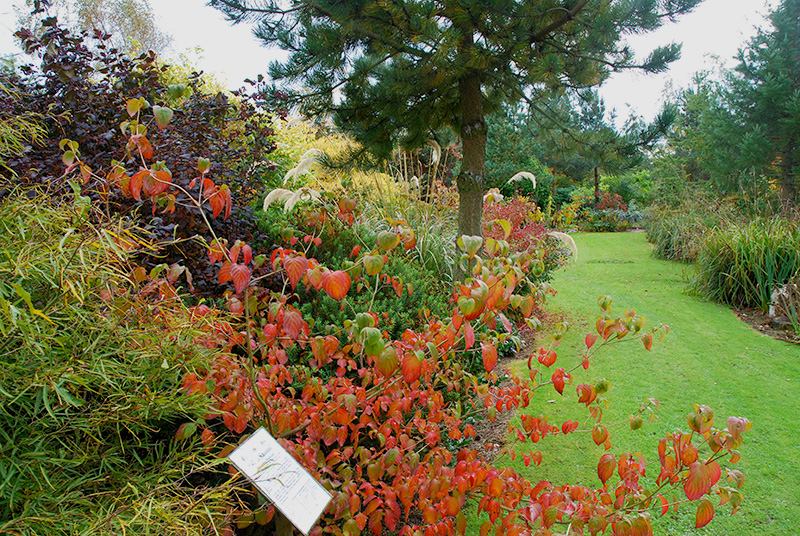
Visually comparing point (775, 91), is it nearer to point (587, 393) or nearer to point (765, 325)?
point (765, 325)

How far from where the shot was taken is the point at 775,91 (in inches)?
407

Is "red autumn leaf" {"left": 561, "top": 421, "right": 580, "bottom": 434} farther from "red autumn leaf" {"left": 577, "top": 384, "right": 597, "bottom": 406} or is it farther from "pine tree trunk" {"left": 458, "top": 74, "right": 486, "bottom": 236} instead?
"pine tree trunk" {"left": 458, "top": 74, "right": 486, "bottom": 236}

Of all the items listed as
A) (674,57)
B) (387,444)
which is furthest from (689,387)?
(387,444)

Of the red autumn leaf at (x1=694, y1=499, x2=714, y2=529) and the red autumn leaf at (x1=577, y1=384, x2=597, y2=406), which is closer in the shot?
the red autumn leaf at (x1=694, y1=499, x2=714, y2=529)

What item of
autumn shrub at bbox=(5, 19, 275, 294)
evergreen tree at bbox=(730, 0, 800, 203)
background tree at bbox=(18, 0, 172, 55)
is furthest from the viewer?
background tree at bbox=(18, 0, 172, 55)

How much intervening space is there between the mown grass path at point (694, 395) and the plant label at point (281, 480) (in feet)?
5.70

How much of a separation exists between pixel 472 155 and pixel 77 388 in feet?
11.1

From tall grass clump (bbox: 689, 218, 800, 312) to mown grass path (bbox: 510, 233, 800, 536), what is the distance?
0.31 m

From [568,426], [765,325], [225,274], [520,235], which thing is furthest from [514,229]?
[225,274]

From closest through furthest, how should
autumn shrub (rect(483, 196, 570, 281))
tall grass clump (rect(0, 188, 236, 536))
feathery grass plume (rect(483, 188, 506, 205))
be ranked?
tall grass clump (rect(0, 188, 236, 536))
feathery grass plume (rect(483, 188, 506, 205))
autumn shrub (rect(483, 196, 570, 281))

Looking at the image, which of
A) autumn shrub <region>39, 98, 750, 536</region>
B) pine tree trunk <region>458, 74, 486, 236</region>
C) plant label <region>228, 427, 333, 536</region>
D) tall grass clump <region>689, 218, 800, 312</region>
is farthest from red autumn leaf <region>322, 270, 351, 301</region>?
tall grass clump <region>689, 218, 800, 312</region>

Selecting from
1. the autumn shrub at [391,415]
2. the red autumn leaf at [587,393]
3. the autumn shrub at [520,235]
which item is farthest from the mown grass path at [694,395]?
the red autumn leaf at [587,393]

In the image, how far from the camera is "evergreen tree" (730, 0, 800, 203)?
10.3 meters

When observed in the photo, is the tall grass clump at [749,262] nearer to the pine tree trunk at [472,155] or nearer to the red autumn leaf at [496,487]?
the pine tree trunk at [472,155]
